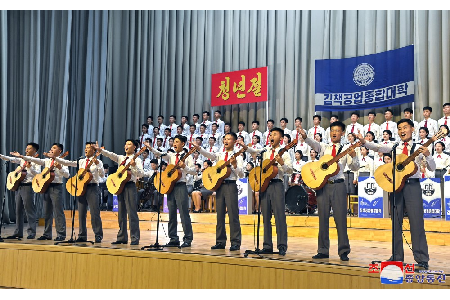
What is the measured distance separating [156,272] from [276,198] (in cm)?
165

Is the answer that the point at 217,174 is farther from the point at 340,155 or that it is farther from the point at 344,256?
the point at 344,256

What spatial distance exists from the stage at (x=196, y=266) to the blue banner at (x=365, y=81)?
432 cm

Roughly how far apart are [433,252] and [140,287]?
371 centimetres

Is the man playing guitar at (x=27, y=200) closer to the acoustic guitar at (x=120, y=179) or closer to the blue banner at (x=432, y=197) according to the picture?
the acoustic guitar at (x=120, y=179)

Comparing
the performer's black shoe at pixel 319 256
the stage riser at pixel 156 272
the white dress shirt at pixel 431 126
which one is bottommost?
the stage riser at pixel 156 272

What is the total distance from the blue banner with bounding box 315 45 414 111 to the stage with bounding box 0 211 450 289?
4322 mm

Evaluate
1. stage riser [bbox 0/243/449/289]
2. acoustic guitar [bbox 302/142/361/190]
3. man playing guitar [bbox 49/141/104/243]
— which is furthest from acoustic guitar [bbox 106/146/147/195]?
acoustic guitar [bbox 302/142/361/190]

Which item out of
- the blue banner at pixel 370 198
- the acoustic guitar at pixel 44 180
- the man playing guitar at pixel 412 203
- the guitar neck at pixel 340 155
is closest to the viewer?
the man playing guitar at pixel 412 203

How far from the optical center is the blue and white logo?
11727mm

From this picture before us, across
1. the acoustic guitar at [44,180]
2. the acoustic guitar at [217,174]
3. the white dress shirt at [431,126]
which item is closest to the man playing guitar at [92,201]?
the acoustic guitar at [44,180]

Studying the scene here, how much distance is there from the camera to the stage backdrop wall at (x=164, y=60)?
12062mm

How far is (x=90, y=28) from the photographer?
14.2m

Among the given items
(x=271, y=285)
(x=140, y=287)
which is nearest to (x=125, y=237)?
(x=140, y=287)

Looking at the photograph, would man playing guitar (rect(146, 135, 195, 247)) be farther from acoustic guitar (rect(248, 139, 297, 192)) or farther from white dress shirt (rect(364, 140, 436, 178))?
white dress shirt (rect(364, 140, 436, 178))
